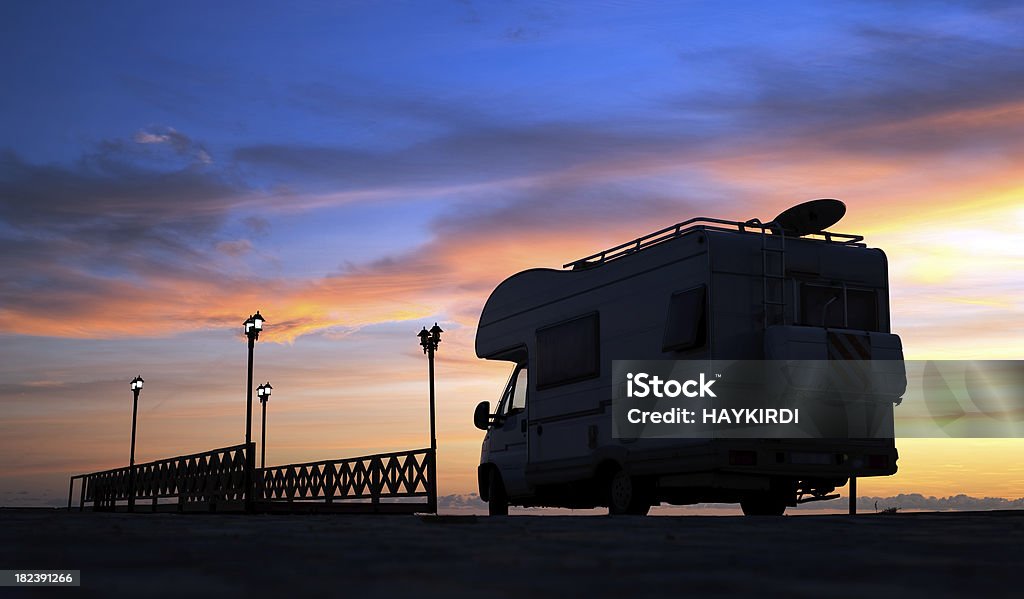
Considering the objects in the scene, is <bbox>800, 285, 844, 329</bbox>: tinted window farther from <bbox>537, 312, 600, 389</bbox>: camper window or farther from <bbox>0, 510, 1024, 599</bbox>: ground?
<bbox>0, 510, 1024, 599</bbox>: ground

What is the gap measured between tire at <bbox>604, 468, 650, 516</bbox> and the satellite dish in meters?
3.96

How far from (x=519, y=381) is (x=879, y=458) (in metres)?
5.78

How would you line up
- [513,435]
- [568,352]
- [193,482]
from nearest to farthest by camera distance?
[568,352], [513,435], [193,482]

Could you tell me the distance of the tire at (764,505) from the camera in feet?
52.6

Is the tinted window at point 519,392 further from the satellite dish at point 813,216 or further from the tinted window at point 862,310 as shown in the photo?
the tinted window at point 862,310

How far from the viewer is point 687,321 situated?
14.8 meters

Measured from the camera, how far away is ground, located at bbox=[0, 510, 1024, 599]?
174 inches

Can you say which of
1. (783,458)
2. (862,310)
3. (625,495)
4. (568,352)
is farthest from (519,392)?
(862,310)

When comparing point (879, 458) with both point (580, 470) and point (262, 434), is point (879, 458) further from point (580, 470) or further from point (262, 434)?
point (262, 434)

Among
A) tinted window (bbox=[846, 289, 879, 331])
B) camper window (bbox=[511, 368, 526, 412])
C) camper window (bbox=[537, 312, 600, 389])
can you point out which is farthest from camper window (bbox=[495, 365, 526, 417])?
tinted window (bbox=[846, 289, 879, 331])

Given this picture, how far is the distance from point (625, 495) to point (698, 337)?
2.72m

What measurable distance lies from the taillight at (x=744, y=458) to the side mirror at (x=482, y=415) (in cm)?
591

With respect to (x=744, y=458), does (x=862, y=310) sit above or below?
above

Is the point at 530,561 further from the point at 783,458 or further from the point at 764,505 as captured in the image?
the point at 764,505
